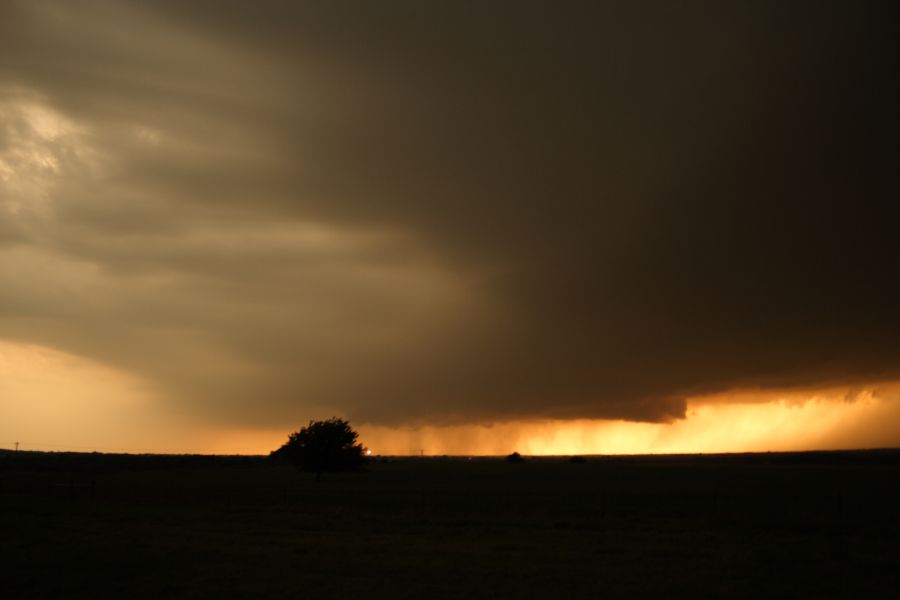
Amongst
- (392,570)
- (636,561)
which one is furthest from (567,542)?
(392,570)

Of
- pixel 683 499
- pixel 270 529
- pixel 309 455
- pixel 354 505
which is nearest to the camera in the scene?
pixel 270 529

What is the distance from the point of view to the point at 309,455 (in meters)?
94.1

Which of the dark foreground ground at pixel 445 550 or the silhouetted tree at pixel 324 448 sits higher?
the silhouetted tree at pixel 324 448

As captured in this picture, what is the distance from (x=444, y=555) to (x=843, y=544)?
56.9 feet

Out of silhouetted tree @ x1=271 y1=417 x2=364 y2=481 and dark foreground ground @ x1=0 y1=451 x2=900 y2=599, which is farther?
silhouetted tree @ x1=271 y1=417 x2=364 y2=481

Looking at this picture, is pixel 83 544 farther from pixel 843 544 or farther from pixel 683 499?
pixel 683 499

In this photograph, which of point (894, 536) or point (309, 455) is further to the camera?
point (309, 455)

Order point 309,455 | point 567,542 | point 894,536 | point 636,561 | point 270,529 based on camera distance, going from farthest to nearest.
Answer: point 309,455 < point 270,529 < point 894,536 < point 567,542 < point 636,561

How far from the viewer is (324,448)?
94.6 meters

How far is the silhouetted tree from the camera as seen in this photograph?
3716 inches

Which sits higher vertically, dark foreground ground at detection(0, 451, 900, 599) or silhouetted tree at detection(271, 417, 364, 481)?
silhouetted tree at detection(271, 417, 364, 481)

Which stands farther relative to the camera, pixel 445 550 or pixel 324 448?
pixel 324 448

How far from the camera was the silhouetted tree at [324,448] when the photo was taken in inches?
3716

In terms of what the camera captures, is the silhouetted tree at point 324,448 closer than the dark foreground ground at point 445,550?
No
